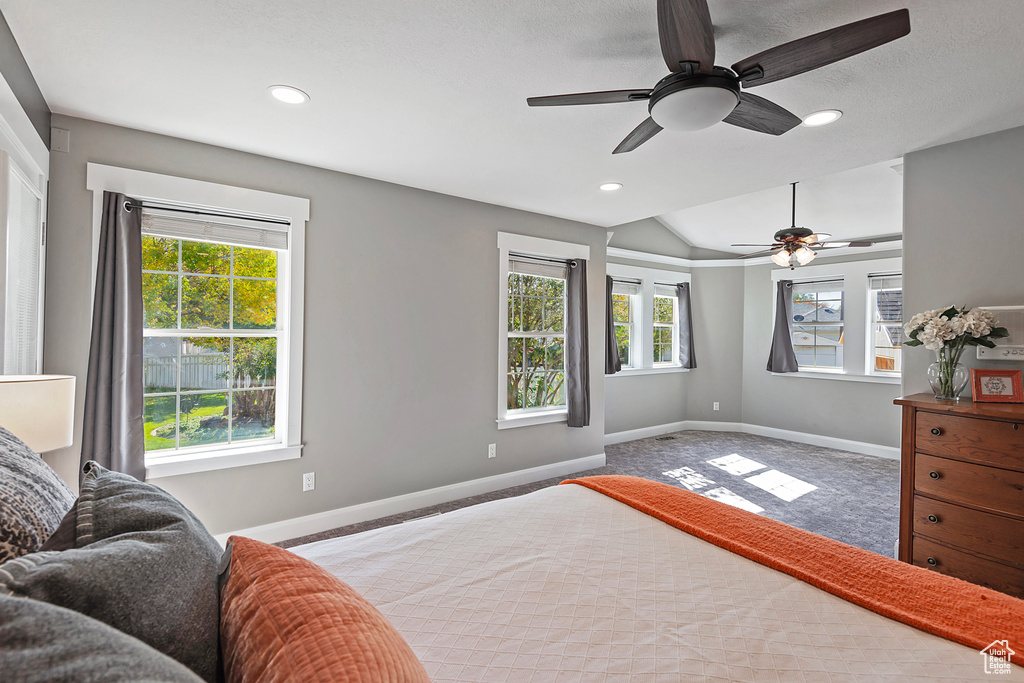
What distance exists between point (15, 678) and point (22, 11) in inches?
95.2

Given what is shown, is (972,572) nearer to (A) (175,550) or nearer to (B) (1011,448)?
(B) (1011,448)

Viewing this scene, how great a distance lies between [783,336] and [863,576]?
17.8 feet

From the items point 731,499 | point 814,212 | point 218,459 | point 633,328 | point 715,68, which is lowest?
point 731,499

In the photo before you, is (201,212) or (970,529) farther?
(201,212)

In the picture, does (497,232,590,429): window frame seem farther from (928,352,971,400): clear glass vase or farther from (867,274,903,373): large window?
(867,274,903,373): large window

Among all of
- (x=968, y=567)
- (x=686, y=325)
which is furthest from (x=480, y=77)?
(x=686, y=325)

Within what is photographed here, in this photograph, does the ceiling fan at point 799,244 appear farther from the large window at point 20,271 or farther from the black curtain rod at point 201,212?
the large window at point 20,271

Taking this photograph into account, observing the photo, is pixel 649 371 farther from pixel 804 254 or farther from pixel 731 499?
pixel 731 499

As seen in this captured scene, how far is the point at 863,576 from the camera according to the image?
4.36 feet

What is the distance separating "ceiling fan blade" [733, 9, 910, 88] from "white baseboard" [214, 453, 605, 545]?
3.27 metres

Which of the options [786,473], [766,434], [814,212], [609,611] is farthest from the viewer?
[766,434]

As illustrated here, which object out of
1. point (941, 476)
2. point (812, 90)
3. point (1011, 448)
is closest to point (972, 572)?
point (941, 476)

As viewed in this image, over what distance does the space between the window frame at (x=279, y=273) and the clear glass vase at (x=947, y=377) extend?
147 inches

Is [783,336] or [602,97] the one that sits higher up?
[602,97]
